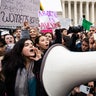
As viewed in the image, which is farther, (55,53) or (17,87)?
(17,87)

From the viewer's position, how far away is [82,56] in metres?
2.23

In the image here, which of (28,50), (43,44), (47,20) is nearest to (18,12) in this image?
(47,20)

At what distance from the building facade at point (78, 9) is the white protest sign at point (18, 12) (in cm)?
6528

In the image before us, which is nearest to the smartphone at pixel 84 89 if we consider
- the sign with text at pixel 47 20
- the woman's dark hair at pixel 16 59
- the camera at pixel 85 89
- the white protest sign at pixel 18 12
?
the camera at pixel 85 89

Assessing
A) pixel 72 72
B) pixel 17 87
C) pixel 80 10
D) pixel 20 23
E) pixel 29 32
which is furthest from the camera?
pixel 80 10

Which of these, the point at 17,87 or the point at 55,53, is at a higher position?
the point at 55,53

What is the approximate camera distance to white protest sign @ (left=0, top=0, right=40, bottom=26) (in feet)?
26.3

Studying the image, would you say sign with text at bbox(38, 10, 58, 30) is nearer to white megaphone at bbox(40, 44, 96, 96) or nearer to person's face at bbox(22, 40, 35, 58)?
person's face at bbox(22, 40, 35, 58)

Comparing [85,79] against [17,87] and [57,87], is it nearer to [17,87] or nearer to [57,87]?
[57,87]

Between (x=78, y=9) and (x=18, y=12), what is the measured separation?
70182mm

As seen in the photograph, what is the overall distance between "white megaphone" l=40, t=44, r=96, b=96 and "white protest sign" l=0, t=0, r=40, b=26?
553cm

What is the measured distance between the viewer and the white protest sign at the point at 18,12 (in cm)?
800

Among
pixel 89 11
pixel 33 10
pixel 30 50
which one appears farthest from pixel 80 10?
pixel 30 50

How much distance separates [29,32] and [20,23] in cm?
153
